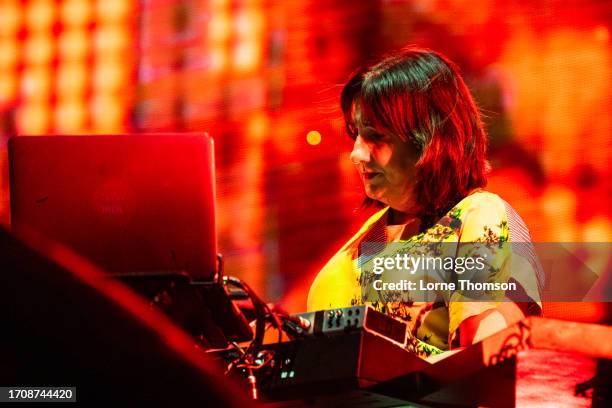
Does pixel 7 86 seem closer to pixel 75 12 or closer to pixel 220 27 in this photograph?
pixel 75 12

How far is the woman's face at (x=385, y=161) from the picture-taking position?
70.0 inches

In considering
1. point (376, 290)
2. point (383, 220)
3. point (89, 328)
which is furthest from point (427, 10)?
point (89, 328)

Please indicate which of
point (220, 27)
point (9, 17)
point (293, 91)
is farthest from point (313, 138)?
A: point (9, 17)

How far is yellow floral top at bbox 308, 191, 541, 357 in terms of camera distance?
155cm

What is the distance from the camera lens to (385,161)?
70.1 inches

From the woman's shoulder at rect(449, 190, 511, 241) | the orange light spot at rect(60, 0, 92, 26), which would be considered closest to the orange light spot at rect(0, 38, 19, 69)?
the orange light spot at rect(60, 0, 92, 26)

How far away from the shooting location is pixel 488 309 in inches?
60.0

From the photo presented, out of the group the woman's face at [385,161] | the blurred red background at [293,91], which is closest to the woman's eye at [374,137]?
the woman's face at [385,161]

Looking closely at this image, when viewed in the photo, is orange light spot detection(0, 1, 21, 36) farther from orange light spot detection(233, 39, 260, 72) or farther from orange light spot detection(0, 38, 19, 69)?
orange light spot detection(233, 39, 260, 72)

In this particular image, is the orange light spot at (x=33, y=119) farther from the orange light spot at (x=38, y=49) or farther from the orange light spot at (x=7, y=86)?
the orange light spot at (x=38, y=49)

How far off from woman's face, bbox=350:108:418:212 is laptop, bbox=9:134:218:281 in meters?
0.52

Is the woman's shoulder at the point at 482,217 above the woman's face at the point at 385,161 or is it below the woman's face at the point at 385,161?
below

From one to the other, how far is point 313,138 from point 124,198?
244 centimetres

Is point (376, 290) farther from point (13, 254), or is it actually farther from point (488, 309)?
point (13, 254)
